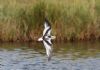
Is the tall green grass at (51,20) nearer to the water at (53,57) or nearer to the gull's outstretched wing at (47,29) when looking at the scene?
the water at (53,57)

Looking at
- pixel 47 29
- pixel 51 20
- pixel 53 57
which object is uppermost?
pixel 47 29

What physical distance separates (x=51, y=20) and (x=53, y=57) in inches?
123

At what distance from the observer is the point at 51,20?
66.5 feet

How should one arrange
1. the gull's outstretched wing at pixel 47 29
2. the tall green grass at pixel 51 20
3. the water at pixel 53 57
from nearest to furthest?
the gull's outstretched wing at pixel 47 29 < the water at pixel 53 57 < the tall green grass at pixel 51 20

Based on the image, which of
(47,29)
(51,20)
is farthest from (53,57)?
(47,29)

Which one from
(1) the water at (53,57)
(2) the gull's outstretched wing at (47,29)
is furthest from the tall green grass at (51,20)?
(2) the gull's outstretched wing at (47,29)

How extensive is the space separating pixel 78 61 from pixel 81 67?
3.34ft

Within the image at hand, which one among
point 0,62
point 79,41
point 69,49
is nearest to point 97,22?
point 79,41

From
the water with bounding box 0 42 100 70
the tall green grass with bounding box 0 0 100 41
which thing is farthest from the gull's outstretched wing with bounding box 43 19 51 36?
the tall green grass with bounding box 0 0 100 41

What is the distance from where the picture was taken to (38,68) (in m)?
15.4

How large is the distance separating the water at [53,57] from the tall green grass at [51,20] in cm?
53

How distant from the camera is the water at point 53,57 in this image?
1578 cm

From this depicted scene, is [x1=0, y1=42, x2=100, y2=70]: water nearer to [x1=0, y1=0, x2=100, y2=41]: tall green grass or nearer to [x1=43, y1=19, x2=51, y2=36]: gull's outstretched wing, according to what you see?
[x1=0, y1=0, x2=100, y2=41]: tall green grass

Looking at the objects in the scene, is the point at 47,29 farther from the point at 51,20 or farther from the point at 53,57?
the point at 51,20
